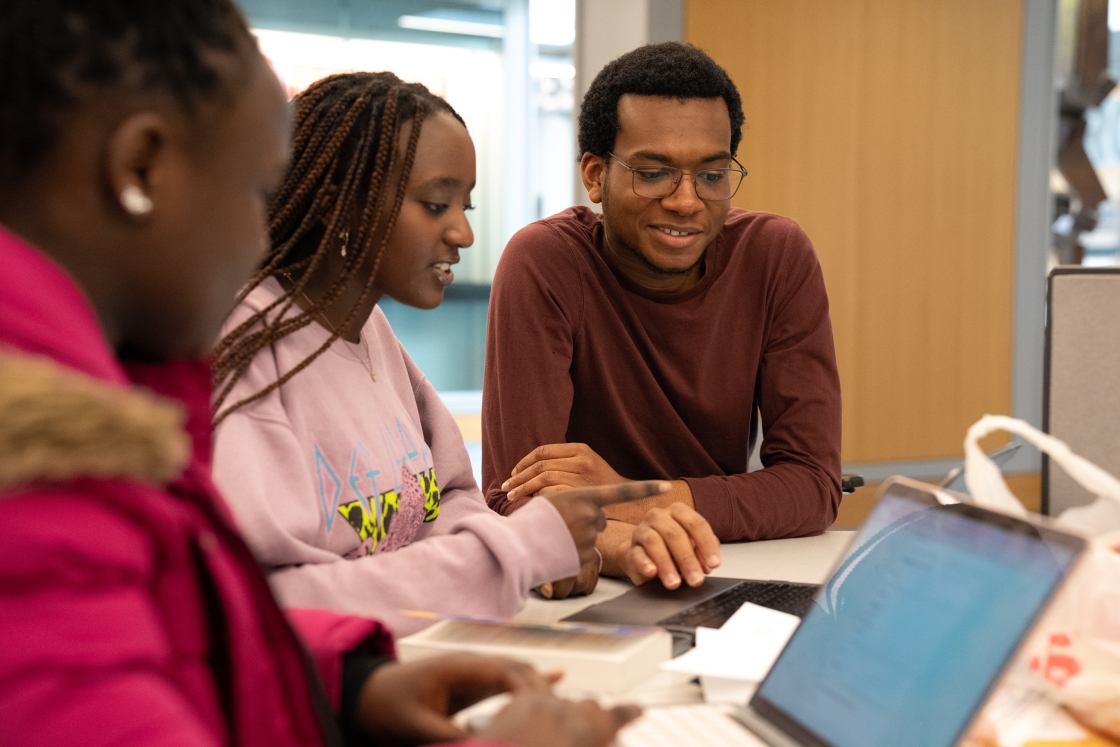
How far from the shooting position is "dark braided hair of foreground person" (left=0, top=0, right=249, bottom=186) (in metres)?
0.43

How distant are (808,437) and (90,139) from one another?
1.31 metres

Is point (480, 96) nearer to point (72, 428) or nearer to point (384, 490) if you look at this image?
point (384, 490)

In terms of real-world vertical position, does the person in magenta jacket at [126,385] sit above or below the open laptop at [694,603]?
above

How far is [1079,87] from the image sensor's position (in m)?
3.91

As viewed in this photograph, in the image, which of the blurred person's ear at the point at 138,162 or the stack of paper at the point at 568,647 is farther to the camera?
the stack of paper at the point at 568,647

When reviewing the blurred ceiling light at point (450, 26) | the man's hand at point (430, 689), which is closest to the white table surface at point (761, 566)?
the man's hand at point (430, 689)

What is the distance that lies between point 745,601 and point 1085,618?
14.1 inches

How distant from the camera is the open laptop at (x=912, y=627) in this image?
0.60 meters

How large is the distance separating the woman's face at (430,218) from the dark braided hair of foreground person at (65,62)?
640 mm

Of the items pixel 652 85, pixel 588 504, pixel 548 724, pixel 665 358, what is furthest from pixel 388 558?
pixel 652 85

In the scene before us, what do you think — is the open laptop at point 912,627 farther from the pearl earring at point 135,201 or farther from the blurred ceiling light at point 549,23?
the blurred ceiling light at point 549,23

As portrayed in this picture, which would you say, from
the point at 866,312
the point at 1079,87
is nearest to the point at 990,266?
the point at 866,312

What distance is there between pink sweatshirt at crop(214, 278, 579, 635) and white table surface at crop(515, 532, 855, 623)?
0.41 feet

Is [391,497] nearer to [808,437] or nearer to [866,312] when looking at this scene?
[808,437]
